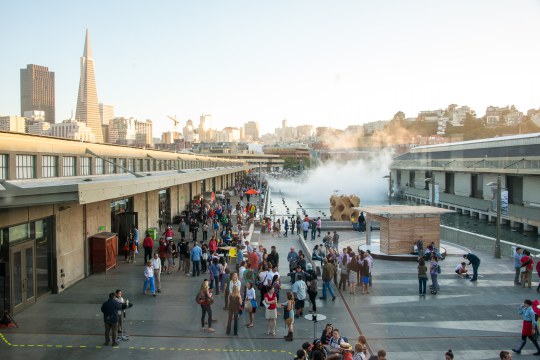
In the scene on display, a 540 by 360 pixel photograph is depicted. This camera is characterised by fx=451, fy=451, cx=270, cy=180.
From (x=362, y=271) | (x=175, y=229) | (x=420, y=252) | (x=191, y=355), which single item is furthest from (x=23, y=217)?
(x=175, y=229)

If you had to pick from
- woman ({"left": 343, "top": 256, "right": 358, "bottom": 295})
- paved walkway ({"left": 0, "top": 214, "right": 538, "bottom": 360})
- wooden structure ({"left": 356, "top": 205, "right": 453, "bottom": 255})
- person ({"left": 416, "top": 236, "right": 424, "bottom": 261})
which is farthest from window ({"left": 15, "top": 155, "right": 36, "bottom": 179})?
person ({"left": 416, "top": 236, "right": 424, "bottom": 261})

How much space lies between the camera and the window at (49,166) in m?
16.0

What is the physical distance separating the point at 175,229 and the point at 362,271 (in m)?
17.1

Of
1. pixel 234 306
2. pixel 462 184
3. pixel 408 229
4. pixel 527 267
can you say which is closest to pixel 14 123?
pixel 408 229

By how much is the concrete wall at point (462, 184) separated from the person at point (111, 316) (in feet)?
166

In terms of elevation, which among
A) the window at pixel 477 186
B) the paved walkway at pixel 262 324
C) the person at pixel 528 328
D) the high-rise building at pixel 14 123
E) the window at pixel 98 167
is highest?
the high-rise building at pixel 14 123

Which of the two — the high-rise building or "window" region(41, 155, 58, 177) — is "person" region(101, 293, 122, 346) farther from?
the high-rise building

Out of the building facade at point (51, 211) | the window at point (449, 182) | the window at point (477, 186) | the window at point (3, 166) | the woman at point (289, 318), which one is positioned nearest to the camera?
the woman at point (289, 318)

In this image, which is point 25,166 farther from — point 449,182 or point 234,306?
point 449,182

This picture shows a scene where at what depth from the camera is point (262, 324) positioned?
480 inches

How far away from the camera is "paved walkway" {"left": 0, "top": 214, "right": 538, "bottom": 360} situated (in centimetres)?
1015

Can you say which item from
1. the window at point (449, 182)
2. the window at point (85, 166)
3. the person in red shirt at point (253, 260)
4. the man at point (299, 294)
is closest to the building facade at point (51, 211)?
the window at point (85, 166)

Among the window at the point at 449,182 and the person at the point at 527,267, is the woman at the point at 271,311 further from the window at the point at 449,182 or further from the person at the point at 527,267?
the window at the point at 449,182

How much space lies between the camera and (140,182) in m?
16.0
